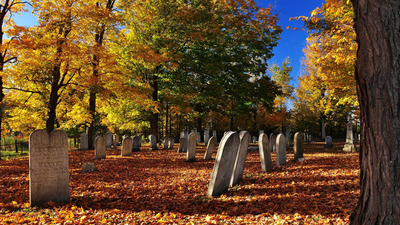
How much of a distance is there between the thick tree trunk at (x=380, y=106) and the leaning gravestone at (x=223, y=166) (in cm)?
291

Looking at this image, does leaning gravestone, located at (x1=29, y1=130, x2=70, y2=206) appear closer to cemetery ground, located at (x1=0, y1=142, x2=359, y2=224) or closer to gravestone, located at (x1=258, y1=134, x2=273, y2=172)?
cemetery ground, located at (x1=0, y1=142, x2=359, y2=224)

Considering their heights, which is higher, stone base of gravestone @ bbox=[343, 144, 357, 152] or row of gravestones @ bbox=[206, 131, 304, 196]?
row of gravestones @ bbox=[206, 131, 304, 196]

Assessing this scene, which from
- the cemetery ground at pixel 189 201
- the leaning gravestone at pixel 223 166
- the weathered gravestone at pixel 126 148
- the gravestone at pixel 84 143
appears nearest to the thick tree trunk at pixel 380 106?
the cemetery ground at pixel 189 201

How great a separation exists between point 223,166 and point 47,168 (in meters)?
3.59

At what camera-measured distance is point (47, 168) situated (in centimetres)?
482

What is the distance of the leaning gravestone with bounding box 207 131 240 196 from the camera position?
5.07 metres

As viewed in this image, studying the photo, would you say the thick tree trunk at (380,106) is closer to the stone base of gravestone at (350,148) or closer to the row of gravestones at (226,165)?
the row of gravestones at (226,165)

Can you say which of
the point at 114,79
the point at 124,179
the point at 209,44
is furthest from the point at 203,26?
the point at 124,179

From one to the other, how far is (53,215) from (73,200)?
0.97 meters

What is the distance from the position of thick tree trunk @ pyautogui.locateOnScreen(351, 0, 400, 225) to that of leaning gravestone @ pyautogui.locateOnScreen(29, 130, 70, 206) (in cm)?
518

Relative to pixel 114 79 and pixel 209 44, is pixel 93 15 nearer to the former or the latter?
pixel 114 79

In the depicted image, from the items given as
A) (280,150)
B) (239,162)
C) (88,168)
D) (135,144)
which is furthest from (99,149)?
(280,150)

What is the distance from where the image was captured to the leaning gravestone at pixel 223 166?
5.07 meters

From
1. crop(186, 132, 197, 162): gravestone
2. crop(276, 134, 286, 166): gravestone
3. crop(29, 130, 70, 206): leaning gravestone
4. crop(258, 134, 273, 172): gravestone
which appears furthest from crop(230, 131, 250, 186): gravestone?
crop(186, 132, 197, 162): gravestone
